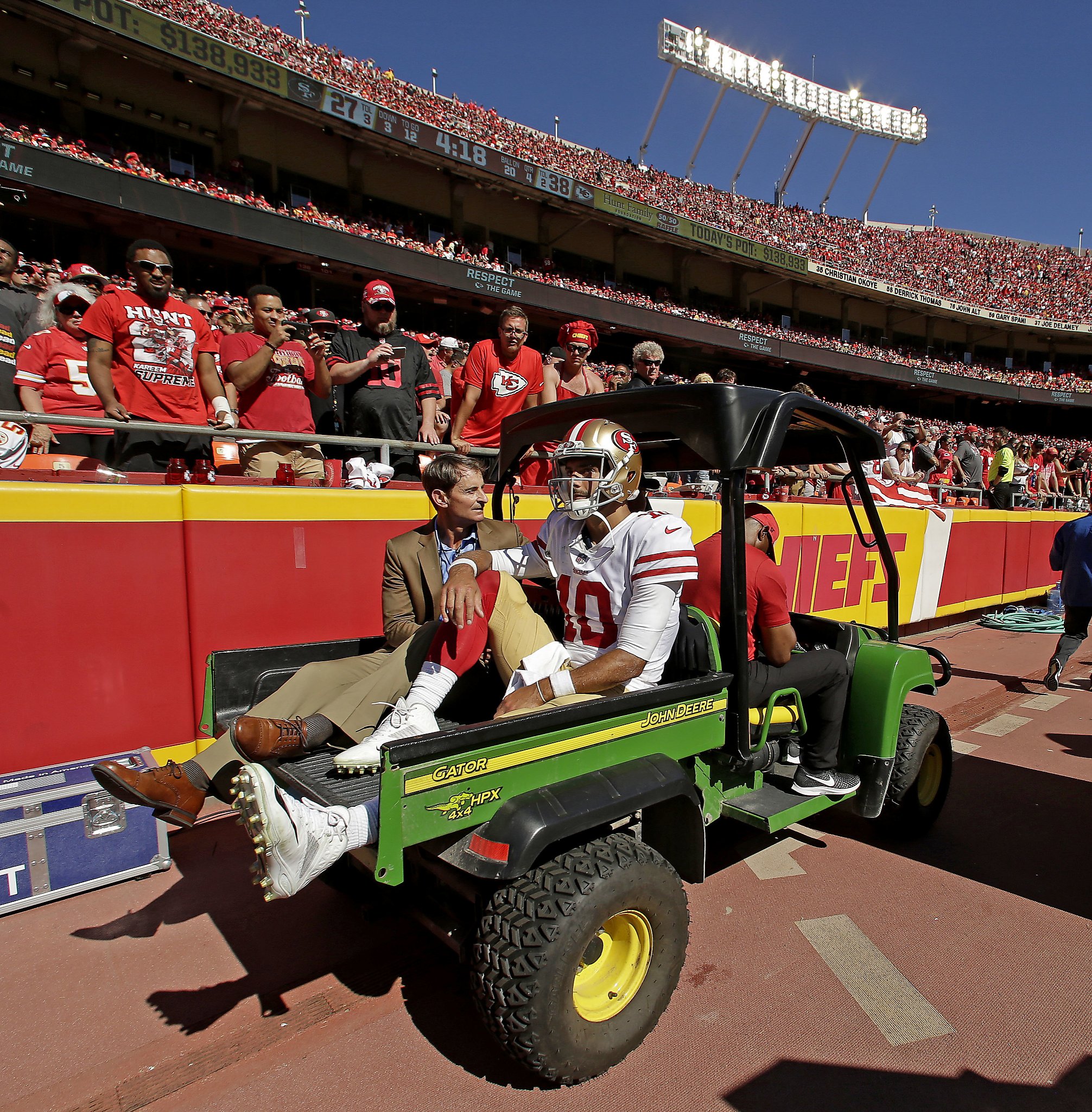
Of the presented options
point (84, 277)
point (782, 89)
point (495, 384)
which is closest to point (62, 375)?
point (84, 277)

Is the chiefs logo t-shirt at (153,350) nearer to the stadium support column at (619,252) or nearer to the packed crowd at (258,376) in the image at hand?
the packed crowd at (258,376)

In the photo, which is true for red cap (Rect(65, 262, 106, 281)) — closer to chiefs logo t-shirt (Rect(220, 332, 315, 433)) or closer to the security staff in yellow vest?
chiefs logo t-shirt (Rect(220, 332, 315, 433))

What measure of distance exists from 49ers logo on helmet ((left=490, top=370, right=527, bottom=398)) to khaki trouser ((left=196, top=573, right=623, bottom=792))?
9.88 ft

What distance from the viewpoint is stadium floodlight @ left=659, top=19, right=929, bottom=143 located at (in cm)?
4275

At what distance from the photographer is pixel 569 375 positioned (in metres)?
6.33

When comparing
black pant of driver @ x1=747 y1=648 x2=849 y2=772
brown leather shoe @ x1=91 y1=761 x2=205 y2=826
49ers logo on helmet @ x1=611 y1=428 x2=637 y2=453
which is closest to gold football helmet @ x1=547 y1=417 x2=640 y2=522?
49ers logo on helmet @ x1=611 y1=428 x2=637 y2=453

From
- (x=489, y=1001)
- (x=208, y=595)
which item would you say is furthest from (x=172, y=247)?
(x=489, y=1001)

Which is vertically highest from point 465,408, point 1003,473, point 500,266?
point 500,266

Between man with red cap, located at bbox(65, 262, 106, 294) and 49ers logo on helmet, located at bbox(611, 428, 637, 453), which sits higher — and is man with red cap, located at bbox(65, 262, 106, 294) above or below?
above

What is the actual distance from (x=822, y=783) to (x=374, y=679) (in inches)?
81.5

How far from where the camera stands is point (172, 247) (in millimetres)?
19844

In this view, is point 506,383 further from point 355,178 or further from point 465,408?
point 355,178

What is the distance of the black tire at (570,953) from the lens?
6.59 feet

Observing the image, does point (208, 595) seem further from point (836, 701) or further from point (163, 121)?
point (163, 121)
